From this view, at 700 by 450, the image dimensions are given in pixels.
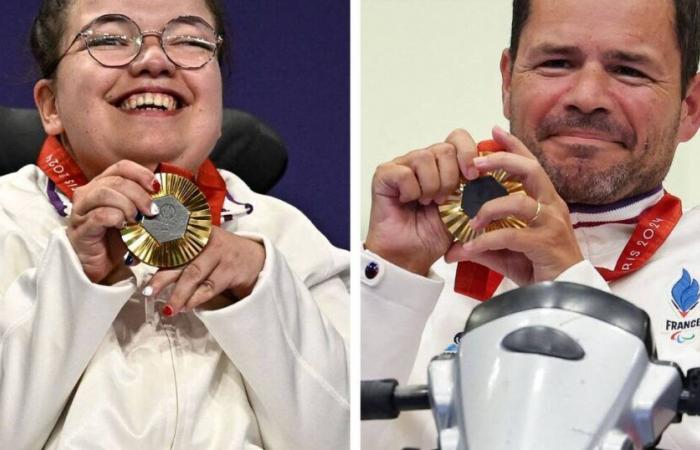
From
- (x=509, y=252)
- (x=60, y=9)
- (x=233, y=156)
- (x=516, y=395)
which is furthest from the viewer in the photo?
(x=233, y=156)

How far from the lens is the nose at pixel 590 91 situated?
3.76 ft

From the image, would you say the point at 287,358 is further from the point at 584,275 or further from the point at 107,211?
the point at 584,275

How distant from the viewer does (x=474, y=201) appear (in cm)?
107

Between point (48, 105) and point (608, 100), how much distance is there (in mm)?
685

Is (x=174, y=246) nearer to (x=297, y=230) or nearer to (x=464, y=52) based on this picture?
(x=297, y=230)

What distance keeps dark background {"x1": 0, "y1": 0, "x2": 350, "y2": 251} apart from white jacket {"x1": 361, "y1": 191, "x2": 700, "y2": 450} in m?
0.26

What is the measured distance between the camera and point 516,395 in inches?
26.8

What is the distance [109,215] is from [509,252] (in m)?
0.43

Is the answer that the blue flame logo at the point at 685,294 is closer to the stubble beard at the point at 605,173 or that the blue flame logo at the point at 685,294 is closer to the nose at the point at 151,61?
the stubble beard at the point at 605,173

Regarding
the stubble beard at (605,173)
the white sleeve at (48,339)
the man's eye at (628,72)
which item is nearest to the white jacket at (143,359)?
the white sleeve at (48,339)

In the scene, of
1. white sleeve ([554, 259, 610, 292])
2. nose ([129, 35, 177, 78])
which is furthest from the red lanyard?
white sleeve ([554, 259, 610, 292])

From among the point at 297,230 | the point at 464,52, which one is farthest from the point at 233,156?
the point at 464,52

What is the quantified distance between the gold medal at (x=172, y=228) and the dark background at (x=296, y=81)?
0.23 metres

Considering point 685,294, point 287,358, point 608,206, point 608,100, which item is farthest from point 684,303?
point 287,358
